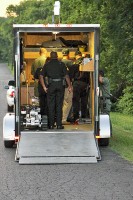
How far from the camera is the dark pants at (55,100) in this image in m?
12.6

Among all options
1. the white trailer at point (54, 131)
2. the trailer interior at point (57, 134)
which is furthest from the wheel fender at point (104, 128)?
the trailer interior at point (57, 134)

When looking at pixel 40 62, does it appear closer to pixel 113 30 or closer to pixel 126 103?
pixel 113 30

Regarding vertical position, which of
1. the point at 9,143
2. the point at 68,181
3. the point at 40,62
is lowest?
the point at 68,181

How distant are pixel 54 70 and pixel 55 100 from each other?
2.26ft

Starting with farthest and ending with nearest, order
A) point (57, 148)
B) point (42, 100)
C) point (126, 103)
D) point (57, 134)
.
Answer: point (126, 103), point (42, 100), point (57, 134), point (57, 148)

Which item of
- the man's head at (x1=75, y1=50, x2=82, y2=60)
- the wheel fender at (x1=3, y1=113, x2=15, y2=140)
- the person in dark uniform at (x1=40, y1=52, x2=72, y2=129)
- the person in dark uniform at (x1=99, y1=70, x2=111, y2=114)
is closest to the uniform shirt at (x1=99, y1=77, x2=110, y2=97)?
the person in dark uniform at (x1=99, y1=70, x2=111, y2=114)

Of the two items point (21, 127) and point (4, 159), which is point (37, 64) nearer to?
point (21, 127)

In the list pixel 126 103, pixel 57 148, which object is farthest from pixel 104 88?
pixel 126 103

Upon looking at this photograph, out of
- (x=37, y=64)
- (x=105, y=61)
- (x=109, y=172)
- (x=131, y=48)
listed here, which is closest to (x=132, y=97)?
(x=105, y=61)

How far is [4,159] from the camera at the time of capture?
11.2m

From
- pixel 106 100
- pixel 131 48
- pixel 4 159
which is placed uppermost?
pixel 131 48

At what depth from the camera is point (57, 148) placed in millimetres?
11211

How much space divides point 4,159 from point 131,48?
1402 cm

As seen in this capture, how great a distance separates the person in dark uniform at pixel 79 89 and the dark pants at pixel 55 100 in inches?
49.8
